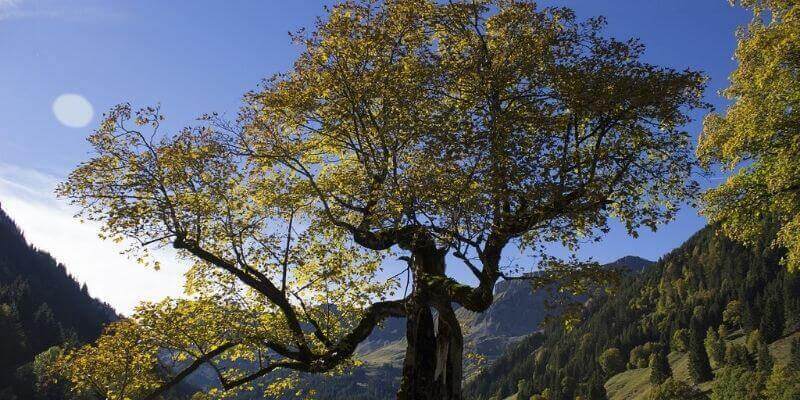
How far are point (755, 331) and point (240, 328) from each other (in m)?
223

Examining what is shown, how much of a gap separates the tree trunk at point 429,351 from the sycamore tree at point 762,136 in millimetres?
12833

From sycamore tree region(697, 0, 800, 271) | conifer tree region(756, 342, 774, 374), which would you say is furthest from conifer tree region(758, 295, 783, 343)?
sycamore tree region(697, 0, 800, 271)

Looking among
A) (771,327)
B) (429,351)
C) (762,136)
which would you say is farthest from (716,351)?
(429,351)

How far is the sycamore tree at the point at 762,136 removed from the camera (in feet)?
65.6

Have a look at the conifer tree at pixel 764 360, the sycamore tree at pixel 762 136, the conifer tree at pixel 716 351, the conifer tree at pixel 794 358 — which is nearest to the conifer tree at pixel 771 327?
the conifer tree at pixel 716 351

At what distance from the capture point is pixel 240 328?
19.0m

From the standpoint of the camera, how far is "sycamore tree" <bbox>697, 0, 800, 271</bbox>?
20.0 meters

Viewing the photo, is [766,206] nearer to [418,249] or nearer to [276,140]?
[418,249]

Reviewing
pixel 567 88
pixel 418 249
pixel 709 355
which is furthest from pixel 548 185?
pixel 709 355

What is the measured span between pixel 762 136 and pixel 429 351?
48.9ft

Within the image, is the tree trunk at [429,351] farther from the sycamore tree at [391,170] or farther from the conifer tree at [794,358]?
the conifer tree at [794,358]

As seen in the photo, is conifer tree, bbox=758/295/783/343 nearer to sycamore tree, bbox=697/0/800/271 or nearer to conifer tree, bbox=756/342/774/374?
conifer tree, bbox=756/342/774/374

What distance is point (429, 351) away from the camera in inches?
751

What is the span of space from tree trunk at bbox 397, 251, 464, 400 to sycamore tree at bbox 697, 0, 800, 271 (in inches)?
505
